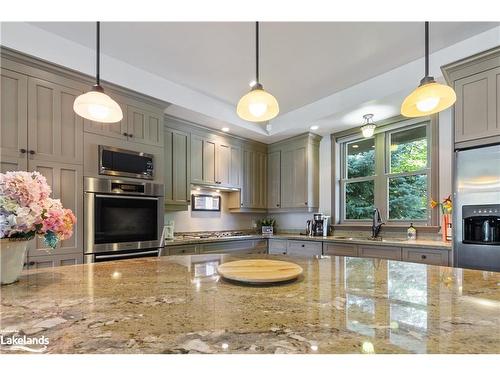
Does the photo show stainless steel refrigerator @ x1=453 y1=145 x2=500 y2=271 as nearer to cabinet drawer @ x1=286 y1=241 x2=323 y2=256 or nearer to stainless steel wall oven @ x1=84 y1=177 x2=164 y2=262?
cabinet drawer @ x1=286 y1=241 x2=323 y2=256

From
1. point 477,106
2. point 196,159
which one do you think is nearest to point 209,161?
point 196,159

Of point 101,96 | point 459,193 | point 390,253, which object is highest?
point 101,96

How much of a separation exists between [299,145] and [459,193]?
228cm

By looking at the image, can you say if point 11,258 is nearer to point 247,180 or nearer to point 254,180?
point 247,180

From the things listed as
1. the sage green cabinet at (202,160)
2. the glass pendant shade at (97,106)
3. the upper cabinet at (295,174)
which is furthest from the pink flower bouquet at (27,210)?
the upper cabinet at (295,174)

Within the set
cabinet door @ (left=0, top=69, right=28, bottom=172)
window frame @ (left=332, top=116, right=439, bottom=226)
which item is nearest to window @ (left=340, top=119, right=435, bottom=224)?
window frame @ (left=332, top=116, right=439, bottom=226)

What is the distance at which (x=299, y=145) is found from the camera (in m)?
4.12

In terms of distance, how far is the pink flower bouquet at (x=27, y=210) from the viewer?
94 centimetres

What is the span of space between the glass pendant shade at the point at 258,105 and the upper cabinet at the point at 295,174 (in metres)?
2.52
